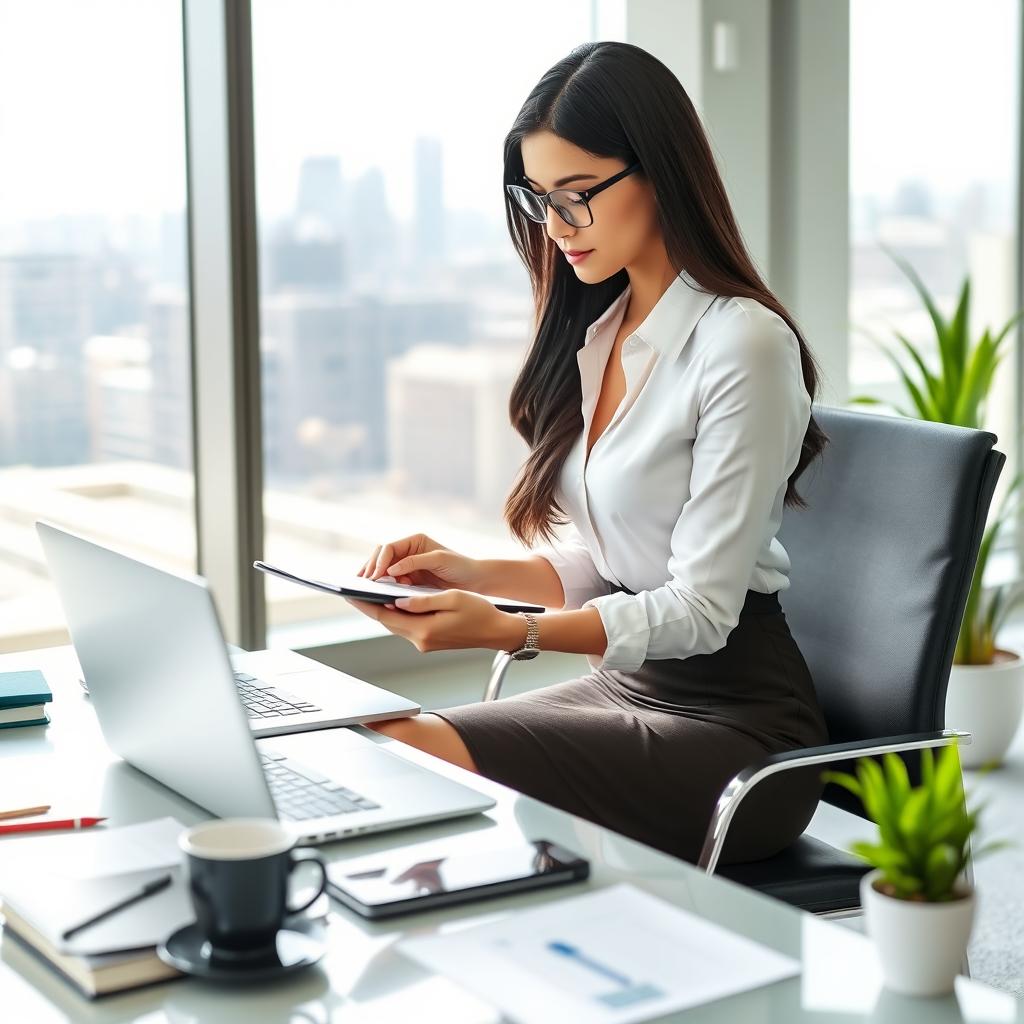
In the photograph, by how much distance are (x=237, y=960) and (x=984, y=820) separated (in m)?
2.34

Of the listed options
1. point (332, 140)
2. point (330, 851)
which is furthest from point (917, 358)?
point (330, 851)

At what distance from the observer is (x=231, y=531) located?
298cm

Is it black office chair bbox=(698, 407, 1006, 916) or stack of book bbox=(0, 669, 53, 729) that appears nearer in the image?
stack of book bbox=(0, 669, 53, 729)

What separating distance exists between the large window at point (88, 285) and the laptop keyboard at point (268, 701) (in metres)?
1.51

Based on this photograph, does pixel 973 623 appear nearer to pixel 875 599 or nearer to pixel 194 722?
pixel 875 599

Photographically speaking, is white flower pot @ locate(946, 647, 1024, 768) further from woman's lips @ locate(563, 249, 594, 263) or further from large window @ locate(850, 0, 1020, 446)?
woman's lips @ locate(563, 249, 594, 263)

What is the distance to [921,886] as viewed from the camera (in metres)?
0.87

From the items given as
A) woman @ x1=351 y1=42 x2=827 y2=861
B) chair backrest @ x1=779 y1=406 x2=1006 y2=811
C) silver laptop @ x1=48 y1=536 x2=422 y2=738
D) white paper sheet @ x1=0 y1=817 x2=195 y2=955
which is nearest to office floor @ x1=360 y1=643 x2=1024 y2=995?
chair backrest @ x1=779 y1=406 x2=1006 y2=811

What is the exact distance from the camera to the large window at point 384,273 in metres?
3.18

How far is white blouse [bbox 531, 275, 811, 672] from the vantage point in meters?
1.77

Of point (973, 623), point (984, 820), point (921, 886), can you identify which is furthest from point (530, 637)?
point (973, 623)

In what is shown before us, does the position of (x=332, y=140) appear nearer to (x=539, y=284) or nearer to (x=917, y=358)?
(x=539, y=284)

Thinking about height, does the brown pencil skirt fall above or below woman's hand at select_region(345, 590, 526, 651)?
below

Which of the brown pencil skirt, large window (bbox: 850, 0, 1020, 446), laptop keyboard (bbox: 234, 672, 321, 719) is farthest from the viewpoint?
large window (bbox: 850, 0, 1020, 446)
